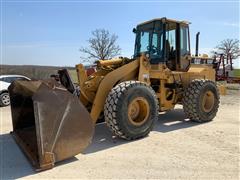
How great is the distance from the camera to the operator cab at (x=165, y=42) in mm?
6871

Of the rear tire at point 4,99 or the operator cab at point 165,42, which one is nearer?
the operator cab at point 165,42

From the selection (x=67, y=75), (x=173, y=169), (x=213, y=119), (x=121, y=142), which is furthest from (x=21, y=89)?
(x=213, y=119)

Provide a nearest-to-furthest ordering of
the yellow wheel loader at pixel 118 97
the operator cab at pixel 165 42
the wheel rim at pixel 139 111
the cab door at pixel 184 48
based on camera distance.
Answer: the yellow wheel loader at pixel 118 97, the wheel rim at pixel 139 111, the operator cab at pixel 165 42, the cab door at pixel 184 48

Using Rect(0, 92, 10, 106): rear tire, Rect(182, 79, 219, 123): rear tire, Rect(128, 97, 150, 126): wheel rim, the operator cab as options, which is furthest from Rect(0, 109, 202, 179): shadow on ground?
Rect(0, 92, 10, 106): rear tire

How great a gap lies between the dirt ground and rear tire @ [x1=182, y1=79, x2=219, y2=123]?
1.79 feet

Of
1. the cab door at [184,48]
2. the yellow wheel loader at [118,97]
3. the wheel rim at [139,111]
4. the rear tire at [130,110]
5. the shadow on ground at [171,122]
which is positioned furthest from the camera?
the cab door at [184,48]

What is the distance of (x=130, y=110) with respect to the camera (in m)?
5.45

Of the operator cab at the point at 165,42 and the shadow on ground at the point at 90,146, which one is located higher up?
the operator cab at the point at 165,42

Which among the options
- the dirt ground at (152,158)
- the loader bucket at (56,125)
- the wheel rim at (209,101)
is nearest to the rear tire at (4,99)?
the dirt ground at (152,158)

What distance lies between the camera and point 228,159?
14.6 feet

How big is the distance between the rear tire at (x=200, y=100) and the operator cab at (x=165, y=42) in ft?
2.22

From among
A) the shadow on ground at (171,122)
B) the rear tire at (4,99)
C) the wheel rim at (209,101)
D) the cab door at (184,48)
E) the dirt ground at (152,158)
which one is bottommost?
the dirt ground at (152,158)

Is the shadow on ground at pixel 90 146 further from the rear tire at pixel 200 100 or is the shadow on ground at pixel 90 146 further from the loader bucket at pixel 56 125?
the rear tire at pixel 200 100

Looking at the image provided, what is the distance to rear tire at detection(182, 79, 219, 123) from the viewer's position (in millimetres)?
6871
